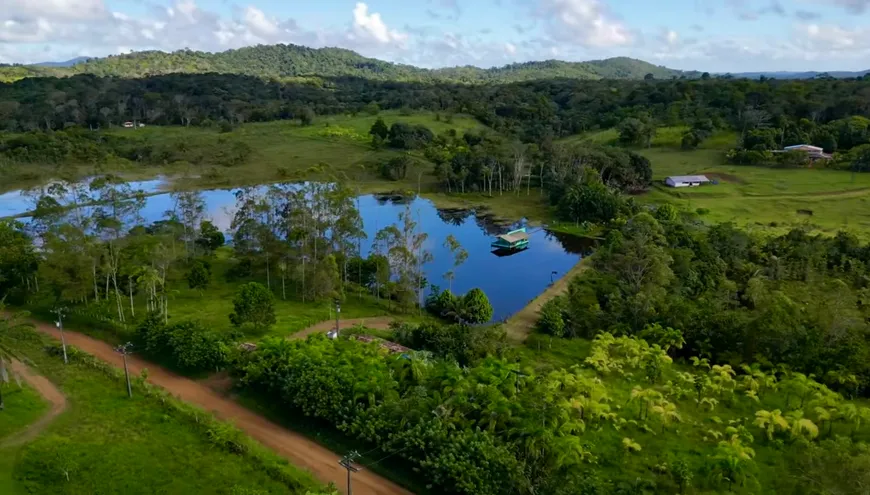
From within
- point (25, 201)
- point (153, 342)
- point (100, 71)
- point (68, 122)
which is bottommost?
point (153, 342)

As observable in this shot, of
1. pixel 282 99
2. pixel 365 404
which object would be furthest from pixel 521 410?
pixel 282 99

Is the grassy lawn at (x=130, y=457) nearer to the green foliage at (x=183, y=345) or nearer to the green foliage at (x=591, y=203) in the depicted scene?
the green foliage at (x=183, y=345)

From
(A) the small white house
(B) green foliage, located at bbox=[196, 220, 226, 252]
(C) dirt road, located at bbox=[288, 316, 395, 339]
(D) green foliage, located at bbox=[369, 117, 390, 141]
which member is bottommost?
(C) dirt road, located at bbox=[288, 316, 395, 339]

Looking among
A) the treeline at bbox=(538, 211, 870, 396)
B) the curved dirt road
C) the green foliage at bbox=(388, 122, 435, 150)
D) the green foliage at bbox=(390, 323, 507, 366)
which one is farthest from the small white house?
the curved dirt road

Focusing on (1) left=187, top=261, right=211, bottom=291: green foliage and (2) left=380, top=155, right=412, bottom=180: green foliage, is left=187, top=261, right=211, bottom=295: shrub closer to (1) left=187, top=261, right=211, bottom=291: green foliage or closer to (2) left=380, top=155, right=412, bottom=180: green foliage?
(1) left=187, top=261, right=211, bottom=291: green foliage

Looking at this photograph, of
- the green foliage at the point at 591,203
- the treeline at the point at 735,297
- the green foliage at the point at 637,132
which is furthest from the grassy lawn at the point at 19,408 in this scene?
the green foliage at the point at 637,132

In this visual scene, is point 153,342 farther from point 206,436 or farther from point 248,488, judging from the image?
point 248,488
